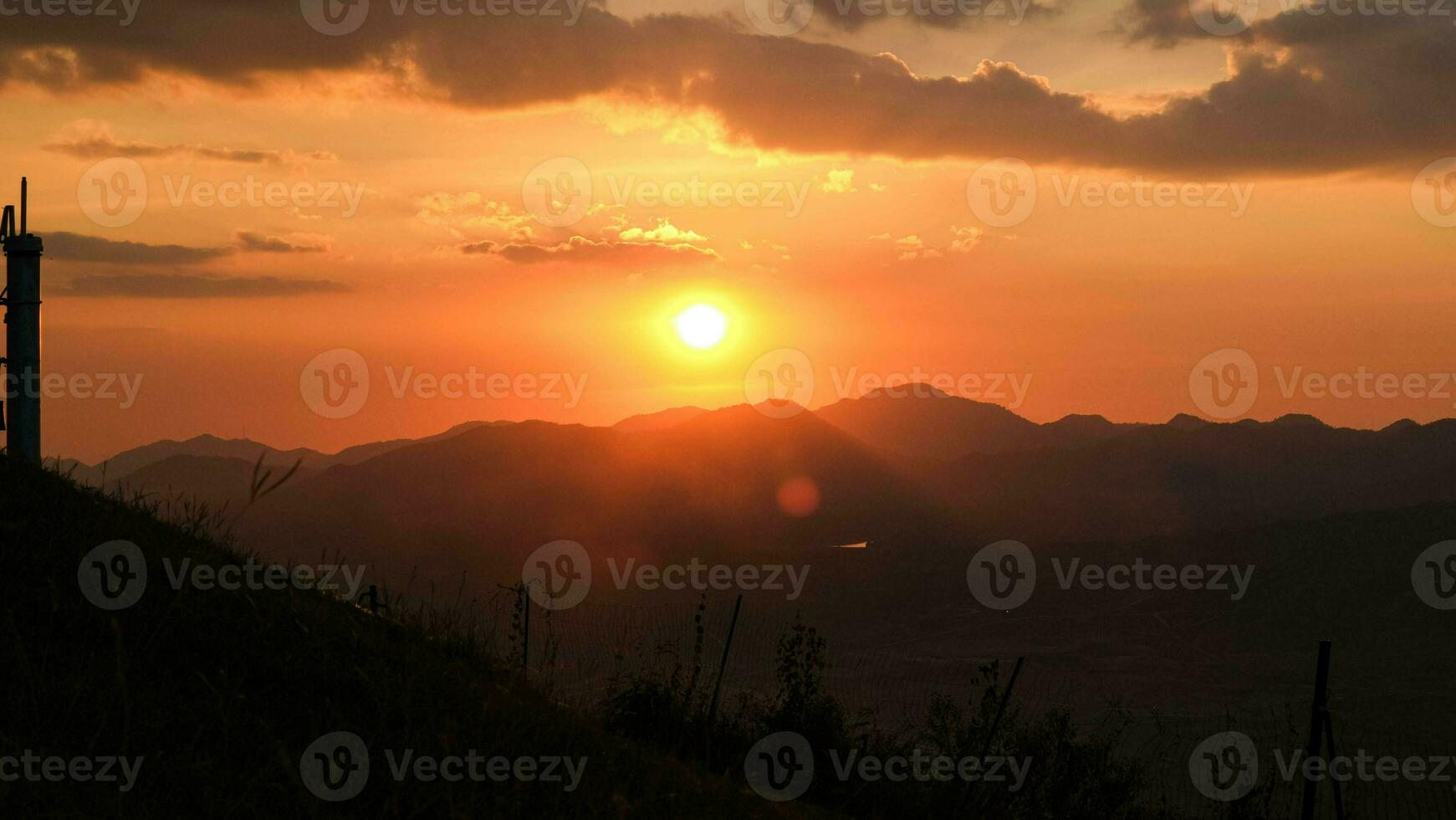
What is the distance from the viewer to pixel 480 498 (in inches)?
5037

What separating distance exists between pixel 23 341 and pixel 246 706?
9209mm

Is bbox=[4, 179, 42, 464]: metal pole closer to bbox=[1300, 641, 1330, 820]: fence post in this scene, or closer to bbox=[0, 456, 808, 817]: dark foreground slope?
bbox=[0, 456, 808, 817]: dark foreground slope

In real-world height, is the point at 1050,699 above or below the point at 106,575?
below

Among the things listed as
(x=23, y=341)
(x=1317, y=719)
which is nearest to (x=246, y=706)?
(x=1317, y=719)

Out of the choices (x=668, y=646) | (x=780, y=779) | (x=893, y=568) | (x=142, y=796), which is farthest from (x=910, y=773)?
(x=893, y=568)

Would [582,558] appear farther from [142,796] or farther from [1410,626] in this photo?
[142,796]

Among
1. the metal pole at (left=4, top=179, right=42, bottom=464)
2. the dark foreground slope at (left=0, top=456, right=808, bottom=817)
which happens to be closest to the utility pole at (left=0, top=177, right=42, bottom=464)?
the metal pole at (left=4, top=179, right=42, bottom=464)

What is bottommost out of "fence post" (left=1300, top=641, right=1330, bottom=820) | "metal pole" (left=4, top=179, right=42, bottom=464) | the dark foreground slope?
"fence post" (left=1300, top=641, right=1330, bottom=820)

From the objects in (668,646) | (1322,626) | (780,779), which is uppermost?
(668,646)

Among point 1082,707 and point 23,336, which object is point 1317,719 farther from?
point 1082,707

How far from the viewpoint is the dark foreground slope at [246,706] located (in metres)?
4.93

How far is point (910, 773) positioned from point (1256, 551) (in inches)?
3356

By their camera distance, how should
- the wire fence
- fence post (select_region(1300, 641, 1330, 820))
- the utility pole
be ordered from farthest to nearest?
the wire fence, the utility pole, fence post (select_region(1300, 641, 1330, 820))

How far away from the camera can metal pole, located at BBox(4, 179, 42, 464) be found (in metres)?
12.4
